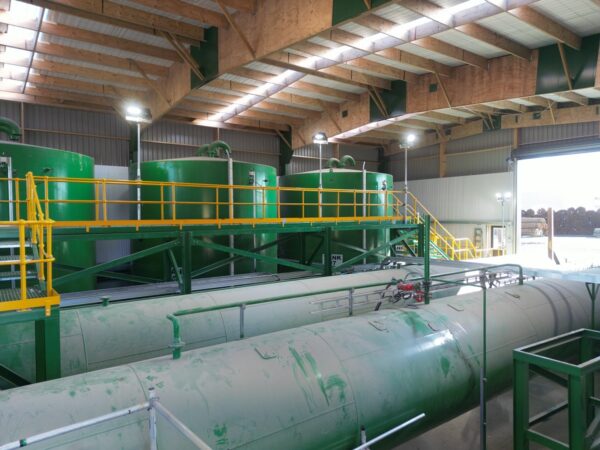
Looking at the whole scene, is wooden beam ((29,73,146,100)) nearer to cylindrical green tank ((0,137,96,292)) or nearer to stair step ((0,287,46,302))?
cylindrical green tank ((0,137,96,292))

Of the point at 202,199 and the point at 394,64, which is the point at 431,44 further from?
the point at 202,199

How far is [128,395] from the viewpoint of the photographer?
428 centimetres

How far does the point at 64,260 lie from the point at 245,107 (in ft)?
47.1

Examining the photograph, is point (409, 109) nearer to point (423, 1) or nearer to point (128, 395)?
point (423, 1)

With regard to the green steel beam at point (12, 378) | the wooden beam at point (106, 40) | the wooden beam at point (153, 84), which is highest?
the wooden beam at point (106, 40)

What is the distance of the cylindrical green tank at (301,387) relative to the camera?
157 inches

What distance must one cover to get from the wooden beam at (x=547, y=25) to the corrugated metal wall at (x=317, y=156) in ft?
61.5

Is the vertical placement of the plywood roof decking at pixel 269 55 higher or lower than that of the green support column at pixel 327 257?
higher

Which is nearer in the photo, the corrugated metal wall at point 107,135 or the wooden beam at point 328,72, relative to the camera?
the wooden beam at point 328,72

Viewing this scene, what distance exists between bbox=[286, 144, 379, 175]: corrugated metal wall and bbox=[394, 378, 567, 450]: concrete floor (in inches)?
910

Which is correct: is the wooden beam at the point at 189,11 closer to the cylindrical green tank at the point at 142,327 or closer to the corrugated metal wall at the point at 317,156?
the cylindrical green tank at the point at 142,327

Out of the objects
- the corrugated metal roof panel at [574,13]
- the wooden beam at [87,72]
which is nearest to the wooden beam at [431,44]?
the corrugated metal roof panel at [574,13]

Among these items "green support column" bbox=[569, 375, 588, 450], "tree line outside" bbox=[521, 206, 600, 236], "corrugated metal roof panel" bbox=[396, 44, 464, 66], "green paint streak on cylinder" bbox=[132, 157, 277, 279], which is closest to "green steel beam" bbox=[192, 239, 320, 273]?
"green paint streak on cylinder" bbox=[132, 157, 277, 279]

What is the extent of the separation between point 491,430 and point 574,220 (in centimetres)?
4792
